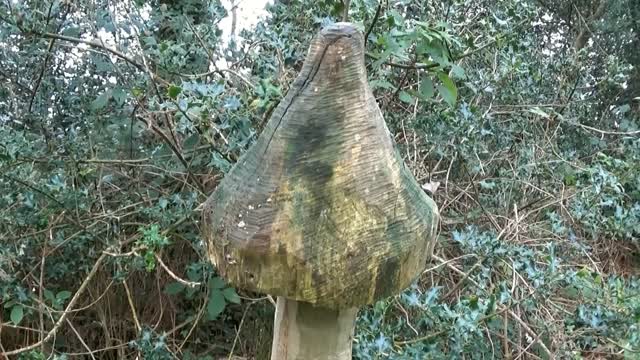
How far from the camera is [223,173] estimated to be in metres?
2.37

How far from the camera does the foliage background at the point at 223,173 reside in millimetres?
2260

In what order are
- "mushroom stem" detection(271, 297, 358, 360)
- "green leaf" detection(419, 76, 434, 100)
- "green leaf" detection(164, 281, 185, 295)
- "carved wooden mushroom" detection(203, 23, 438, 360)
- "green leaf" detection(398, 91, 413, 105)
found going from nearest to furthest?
1. "carved wooden mushroom" detection(203, 23, 438, 360)
2. "mushroom stem" detection(271, 297, 358, 360)
3. "green leaf" detection(419, 76, 434, 100)
4. "green leaf" detection(398, 91, 413, 105)
5. "green leaf" detection(164, 281, 185, 295)

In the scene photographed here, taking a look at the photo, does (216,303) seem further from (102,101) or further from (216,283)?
(102,101)

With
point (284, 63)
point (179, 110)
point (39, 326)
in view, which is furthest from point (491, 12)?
point (39, 326)

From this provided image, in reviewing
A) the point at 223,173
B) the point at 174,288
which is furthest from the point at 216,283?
the point at 223,173

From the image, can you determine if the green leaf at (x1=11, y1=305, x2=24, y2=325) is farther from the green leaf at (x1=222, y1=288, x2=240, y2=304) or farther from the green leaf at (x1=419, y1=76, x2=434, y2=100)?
the green leaf at (x1=419, y1=76, x2=434, y2=100)

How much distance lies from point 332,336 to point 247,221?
1.11 feet

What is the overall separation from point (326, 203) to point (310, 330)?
1.08ft

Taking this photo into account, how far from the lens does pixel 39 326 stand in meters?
2.72

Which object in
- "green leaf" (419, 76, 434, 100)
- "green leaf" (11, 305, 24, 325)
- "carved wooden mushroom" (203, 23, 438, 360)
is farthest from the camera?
"green leaf" (11, 305, 24, 325)

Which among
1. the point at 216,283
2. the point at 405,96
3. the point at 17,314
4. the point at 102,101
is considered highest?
the point at 405,96

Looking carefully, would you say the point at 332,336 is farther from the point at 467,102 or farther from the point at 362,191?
the point at 467,102

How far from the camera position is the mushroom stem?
4.47 feet

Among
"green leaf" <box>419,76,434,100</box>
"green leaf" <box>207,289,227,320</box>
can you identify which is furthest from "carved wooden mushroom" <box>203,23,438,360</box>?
"green leaf" <box>207,289,227,320</box>
